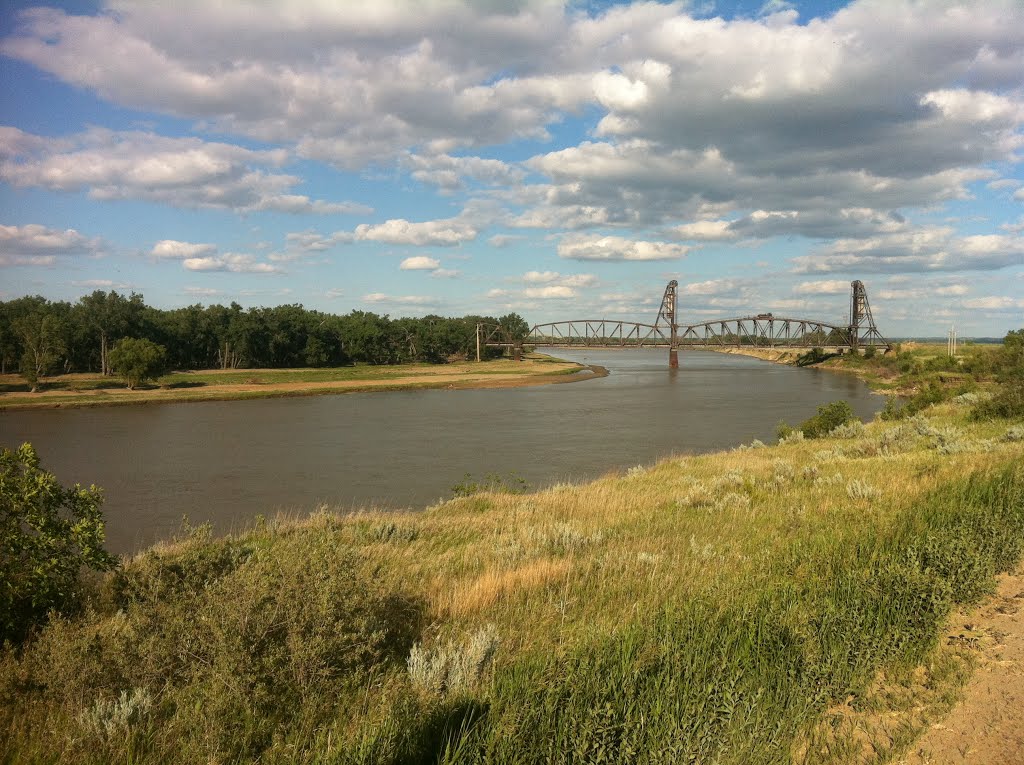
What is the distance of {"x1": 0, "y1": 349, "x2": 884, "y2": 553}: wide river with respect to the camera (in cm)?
1988

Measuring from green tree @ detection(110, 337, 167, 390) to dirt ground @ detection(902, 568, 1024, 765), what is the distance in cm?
6474

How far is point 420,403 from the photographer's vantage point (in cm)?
5184

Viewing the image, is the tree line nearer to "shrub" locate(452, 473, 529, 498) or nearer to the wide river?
the wide river

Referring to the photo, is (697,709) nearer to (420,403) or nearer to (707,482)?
(707,482)

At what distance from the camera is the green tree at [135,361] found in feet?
192

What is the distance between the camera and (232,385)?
64312 millimetres

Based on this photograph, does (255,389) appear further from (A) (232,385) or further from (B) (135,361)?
(B) (135,361)

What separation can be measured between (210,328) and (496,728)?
94.0 meters

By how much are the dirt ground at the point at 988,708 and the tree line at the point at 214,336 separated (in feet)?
214

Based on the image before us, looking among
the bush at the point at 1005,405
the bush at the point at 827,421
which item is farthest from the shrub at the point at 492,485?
the bush at the point at 1005,405

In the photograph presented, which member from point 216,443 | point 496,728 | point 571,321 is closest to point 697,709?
point 496,728

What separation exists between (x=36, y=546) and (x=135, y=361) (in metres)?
61.8

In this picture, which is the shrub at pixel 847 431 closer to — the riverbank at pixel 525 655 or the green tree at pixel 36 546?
the riverbank at pixel 525 655

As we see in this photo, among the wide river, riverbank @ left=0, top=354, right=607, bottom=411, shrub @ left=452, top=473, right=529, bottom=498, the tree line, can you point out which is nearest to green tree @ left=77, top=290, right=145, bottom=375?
the tree line
